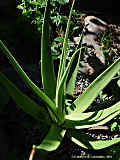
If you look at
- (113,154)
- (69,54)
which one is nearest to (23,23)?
(69,54)

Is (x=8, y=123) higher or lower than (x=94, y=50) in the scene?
lower

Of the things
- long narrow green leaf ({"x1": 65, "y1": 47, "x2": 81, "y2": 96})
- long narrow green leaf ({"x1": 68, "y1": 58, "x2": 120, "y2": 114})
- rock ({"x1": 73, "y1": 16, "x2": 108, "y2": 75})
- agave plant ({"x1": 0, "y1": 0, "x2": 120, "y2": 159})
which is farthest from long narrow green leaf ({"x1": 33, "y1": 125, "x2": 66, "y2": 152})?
rock ({"x1": 73, "y1": 16, "x2": 108, "y2": 75})

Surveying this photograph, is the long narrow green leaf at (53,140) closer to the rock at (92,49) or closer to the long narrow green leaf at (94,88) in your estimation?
the long narrow green leaf at (94,88)

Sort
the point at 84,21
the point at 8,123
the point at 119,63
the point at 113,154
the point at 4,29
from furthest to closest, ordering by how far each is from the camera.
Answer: the point at 84,21 < the point at 4,29 < the point at 8,123 < the point at 113,154 < the point at 119,63

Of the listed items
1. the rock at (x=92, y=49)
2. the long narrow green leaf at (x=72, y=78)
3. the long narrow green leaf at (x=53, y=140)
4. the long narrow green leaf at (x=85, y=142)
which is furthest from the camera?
the rock at (x=92, y=49)

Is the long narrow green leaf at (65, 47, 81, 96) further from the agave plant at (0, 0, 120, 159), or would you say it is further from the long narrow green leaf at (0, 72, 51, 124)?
the long narrow green leaf at (0, 72, 51, 124)

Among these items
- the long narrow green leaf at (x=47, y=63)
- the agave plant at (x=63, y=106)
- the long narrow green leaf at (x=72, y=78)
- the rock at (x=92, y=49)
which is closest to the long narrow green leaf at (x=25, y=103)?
the agave plant at (x=63, y=106)

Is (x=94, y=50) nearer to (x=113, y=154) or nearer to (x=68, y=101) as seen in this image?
(x=68, y=101)
